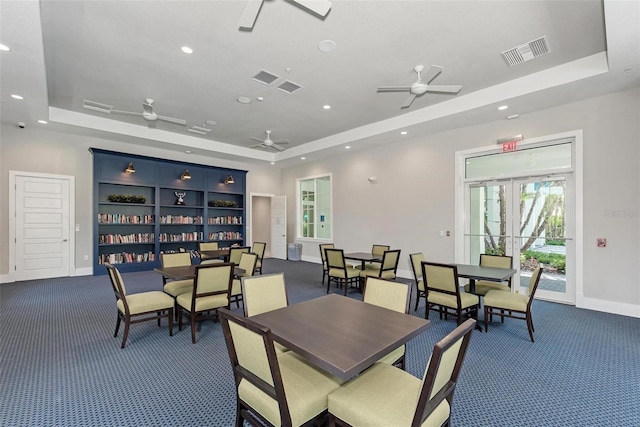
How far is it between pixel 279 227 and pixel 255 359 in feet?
29.7

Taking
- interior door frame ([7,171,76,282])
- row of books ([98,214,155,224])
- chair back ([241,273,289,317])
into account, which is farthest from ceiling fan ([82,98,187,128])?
chair back ([241,273,289,317])

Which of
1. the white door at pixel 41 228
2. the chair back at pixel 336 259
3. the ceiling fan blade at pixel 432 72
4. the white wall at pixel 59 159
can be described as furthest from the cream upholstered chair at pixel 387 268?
the white door at pixel 41 228

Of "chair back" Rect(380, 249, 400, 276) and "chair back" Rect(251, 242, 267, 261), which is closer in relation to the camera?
"chair back" Rect(380, 249, 400, 276)

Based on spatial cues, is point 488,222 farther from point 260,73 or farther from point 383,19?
point 260,73

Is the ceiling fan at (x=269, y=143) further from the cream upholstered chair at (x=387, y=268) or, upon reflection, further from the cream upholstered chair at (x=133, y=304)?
the cream upholstered chair at (x=133, y=304)

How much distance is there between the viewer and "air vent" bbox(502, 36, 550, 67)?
3711 mm

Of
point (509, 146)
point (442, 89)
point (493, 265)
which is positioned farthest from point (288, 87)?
point (493, 265)

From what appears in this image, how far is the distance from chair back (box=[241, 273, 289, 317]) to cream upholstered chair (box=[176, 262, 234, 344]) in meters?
1.05

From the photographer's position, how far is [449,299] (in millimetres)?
3707

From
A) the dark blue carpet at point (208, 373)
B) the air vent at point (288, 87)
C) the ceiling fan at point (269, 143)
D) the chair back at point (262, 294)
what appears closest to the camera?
the dark blue carpet at point (208, 373)

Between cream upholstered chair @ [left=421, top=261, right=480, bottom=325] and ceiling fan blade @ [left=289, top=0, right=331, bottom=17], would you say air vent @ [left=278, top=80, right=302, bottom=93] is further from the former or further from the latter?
cream upholstered chair @ [left=421, top=261, right=480, bottom=325]

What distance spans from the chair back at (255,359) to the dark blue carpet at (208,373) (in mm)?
778

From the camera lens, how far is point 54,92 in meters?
5.14

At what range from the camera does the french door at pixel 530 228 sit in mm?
5096
